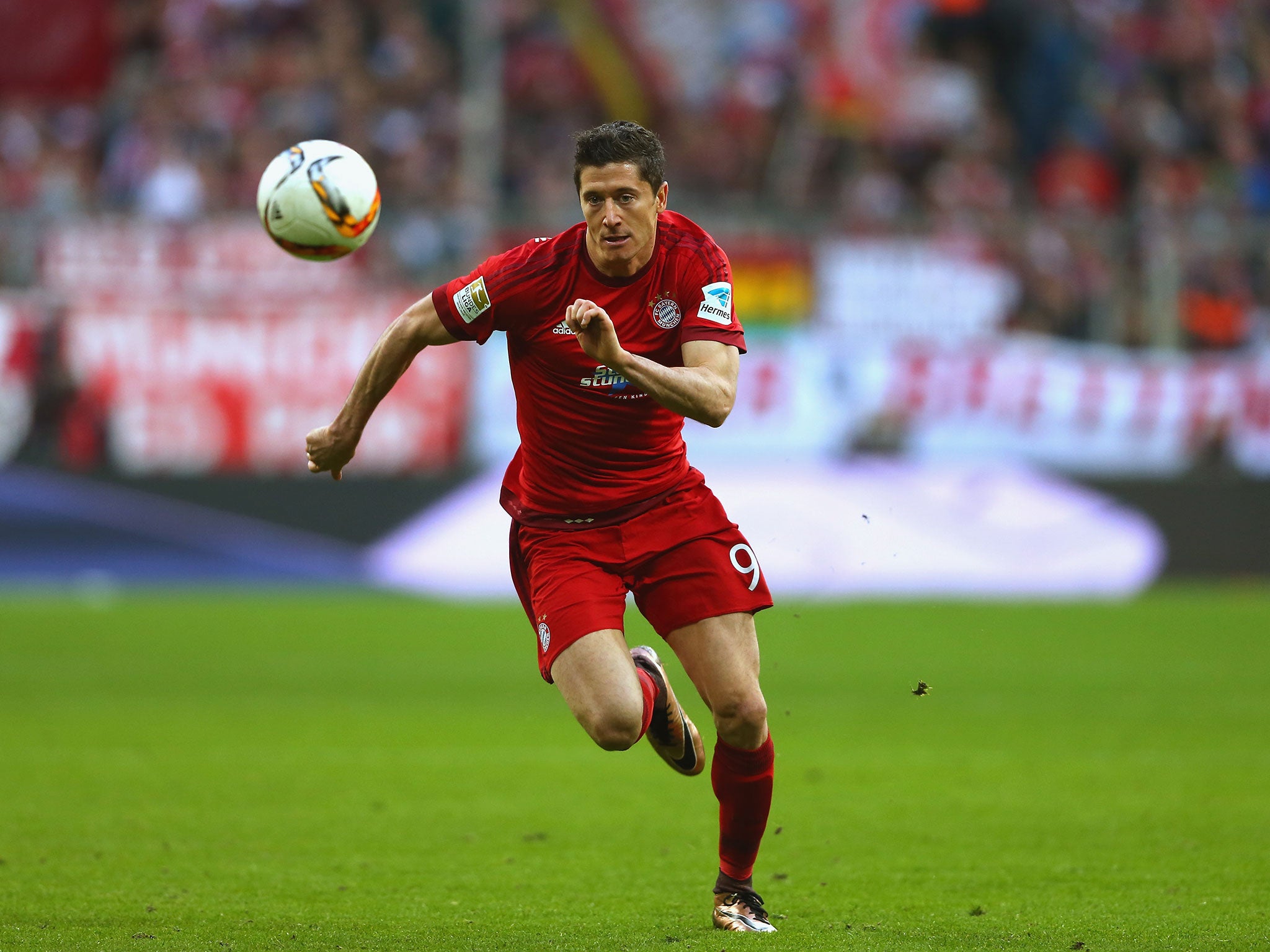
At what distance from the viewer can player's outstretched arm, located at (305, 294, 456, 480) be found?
578 cm

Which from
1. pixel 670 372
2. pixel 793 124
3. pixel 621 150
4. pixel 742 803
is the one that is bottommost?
pixel 742 803

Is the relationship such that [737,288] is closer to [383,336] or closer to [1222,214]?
[1222,214]

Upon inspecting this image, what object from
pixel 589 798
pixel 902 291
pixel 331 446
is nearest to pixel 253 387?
pixel 902 291

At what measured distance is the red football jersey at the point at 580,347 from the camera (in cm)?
573

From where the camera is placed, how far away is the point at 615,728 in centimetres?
547

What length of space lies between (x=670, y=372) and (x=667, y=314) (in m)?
0.56

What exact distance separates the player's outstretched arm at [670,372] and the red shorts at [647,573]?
0.52 metres

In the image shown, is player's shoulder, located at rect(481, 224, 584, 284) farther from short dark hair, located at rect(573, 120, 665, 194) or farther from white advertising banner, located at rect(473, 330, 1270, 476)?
white advertising banner, located at rect(473, 330, 1270, 476)

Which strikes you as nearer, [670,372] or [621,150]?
[670,372]

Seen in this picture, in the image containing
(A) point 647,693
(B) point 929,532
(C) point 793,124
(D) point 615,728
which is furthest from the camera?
(C) point 793,124

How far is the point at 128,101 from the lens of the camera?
19.7 meters

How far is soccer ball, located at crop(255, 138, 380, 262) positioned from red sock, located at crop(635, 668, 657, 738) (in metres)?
1.84

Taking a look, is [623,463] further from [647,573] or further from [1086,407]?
[1086,407]

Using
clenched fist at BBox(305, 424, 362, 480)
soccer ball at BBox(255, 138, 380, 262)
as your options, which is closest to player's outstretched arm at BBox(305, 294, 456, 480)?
clenched fist at BBox(305, 424, 362, 480)
